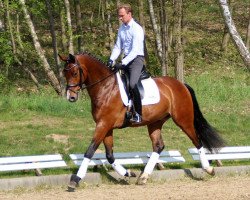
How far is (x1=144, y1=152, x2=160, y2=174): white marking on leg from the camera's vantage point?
34.5 ft

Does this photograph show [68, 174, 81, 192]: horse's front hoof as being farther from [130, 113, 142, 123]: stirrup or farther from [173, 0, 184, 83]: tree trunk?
[173, 0, 184, 83]: tree trunk

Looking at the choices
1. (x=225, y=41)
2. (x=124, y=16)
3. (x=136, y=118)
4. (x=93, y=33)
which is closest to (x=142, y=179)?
(x=136, y=118)

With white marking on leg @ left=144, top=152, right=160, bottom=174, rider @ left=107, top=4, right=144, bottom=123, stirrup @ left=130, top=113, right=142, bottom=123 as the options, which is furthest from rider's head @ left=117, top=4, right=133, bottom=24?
white marking on leg @ left=144, top=152, right=160, bottom=174

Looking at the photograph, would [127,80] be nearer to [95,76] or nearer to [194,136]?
[95,76]

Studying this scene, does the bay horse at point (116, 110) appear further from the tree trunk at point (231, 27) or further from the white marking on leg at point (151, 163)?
the tree trunk at point (231, 27)

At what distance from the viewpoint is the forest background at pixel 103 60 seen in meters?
14.8

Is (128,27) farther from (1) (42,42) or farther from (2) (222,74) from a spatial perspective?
(1) (42,42)

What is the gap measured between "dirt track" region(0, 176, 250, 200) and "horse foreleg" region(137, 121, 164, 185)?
0.53ft

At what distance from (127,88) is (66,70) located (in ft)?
3.57

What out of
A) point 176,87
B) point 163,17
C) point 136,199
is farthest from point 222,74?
point 136,199

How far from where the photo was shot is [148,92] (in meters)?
10.5

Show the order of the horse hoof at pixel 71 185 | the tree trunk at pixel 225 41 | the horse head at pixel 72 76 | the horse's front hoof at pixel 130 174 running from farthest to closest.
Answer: the tree trunk at pixel 225 41, the horse's front hoof at pixel 130 174, the horse head at pixel 72 76, the horse hoof at pixel 71 185

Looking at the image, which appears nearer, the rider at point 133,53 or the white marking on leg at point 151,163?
the rider at point 133,53

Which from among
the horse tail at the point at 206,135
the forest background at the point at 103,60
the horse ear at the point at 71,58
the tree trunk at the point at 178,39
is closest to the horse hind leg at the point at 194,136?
the horse tail at the point at 206,135
